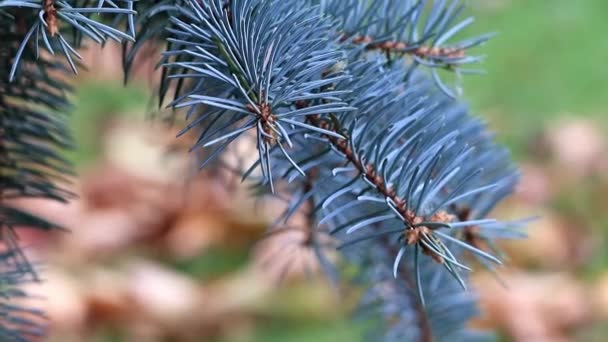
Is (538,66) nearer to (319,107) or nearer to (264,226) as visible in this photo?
(264,226)

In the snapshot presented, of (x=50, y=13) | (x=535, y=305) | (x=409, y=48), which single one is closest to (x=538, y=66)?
(x=535, y=305)

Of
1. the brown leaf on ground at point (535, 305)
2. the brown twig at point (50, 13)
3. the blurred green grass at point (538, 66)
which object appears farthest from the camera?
the blurred green grass at point (538, 66)

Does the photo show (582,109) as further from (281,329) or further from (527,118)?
(281,329)

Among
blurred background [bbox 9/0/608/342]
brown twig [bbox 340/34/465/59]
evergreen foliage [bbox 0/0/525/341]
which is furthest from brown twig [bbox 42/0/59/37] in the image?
blurred background [bbox 9/0/608/342]

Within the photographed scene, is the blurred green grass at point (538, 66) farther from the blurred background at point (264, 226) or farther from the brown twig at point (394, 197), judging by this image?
the brown twig at point (394, 197)

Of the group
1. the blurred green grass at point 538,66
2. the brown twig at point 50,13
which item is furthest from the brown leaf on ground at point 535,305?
the brown twig at point 50,13

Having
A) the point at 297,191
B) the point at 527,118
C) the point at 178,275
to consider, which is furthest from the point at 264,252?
the point at 297,191

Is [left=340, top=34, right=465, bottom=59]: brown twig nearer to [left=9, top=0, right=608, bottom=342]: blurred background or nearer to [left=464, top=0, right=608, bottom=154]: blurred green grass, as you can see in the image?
[left=9, top=0, right=608, bottom=342]: blurred background
